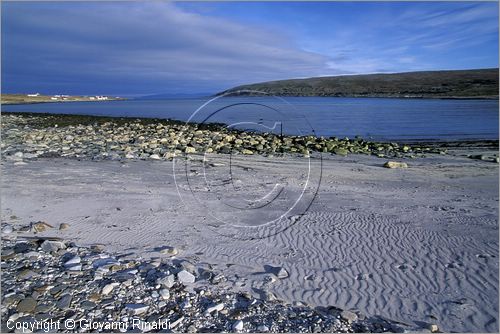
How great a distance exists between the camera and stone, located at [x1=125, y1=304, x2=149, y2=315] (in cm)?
431

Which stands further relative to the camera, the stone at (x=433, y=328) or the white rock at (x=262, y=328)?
the stone at (x=433, y=328)

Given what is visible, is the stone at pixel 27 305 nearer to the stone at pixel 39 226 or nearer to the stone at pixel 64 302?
the stone at pixel 64 302

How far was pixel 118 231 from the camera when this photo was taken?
701cm

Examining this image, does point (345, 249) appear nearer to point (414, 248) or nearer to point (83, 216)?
A: point (414, 248)

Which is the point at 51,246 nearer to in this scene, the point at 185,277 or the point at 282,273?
the point at 185,277

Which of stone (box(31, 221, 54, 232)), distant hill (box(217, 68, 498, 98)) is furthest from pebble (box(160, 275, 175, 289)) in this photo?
distant hill (box(217, 68, 498, 98))

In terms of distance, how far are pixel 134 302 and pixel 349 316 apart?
2790 millimetres

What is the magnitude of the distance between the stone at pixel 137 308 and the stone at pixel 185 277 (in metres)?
0.74

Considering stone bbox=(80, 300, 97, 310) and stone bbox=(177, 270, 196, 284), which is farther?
stone bbox=(177, 270, 196, 284)

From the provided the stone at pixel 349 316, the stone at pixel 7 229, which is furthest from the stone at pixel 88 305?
the stone at pixel 7 229

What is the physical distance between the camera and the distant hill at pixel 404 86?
93000 millimetres

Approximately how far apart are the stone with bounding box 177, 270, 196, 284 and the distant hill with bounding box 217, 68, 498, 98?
79466 mm

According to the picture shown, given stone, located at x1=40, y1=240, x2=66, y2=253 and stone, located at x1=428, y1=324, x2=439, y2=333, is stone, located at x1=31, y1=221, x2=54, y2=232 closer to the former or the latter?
stone, located at x1=40, y1=240, x2=66, y2=253

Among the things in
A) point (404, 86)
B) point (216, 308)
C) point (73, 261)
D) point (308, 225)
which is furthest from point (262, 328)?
point (404, 86)
